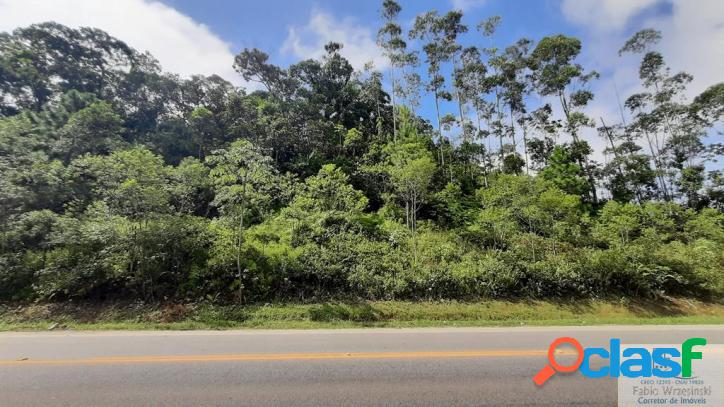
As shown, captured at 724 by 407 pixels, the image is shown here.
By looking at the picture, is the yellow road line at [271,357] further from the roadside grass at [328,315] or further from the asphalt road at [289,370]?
the roadside grass at [328,315]

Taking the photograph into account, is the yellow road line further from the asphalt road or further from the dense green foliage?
the dense green foliage

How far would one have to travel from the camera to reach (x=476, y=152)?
28.5 metres

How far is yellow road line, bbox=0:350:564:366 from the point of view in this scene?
16.7 ft

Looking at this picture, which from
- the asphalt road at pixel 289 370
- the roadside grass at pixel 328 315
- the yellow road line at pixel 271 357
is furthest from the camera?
the roadside grass at pixel 328 315

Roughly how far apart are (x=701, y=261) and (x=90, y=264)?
22763 mm

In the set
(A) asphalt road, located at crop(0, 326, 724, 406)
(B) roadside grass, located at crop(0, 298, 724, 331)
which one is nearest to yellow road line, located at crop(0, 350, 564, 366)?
(A) asphalt road, located at crop(0, 326, 724, 406)

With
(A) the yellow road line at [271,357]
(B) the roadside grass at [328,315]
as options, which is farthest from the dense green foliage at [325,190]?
(A) the yellow road line at [271,357]

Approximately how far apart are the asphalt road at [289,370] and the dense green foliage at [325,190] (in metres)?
3.75

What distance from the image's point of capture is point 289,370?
4.68 m

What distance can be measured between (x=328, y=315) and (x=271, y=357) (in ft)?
13.7

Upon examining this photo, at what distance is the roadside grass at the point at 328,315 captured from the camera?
8.57m

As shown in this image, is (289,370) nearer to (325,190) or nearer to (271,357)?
(271,357)

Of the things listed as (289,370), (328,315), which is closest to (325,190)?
(328,315)

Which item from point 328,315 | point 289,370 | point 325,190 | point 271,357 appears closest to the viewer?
point 289,370
